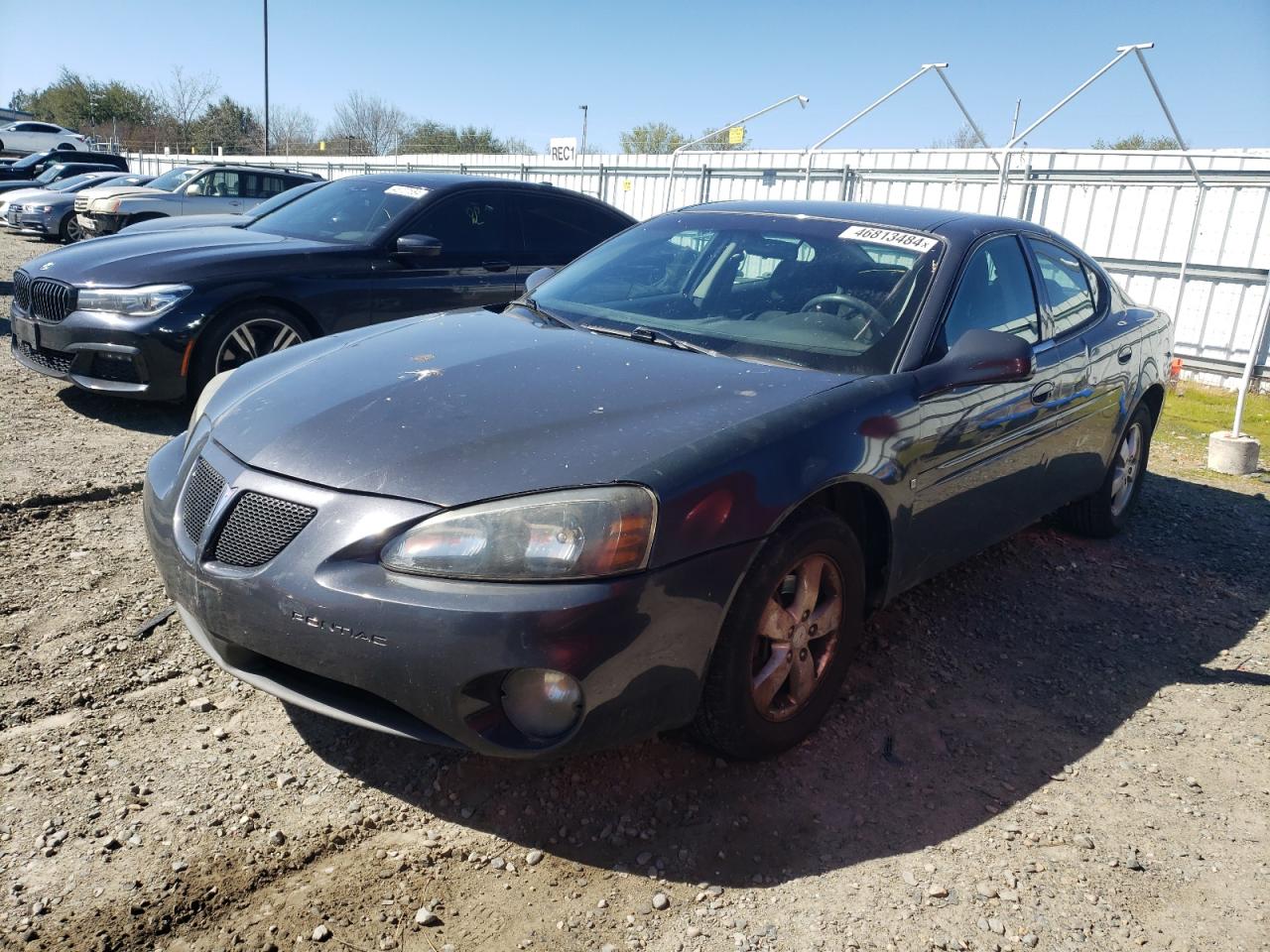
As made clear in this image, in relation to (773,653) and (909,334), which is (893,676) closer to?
(773,653)

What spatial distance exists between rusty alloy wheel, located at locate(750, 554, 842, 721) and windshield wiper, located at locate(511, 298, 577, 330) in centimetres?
131

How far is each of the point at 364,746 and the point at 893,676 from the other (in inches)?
73.0

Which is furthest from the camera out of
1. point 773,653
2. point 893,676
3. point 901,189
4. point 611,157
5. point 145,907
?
point 611,157

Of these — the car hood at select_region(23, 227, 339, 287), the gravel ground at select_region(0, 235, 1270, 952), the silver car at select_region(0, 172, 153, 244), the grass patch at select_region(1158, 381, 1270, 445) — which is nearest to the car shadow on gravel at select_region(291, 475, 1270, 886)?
the gravel ground at select_region(0, 235, 1270, 952)

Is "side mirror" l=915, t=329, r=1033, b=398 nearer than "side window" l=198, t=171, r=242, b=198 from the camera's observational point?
Yes

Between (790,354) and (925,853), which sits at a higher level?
(790,354)

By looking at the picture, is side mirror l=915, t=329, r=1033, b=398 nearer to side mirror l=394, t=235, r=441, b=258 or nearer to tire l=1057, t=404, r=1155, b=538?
tire l=1057, t=404, r=1155, b=538

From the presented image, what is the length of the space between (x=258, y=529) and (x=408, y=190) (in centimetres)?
487

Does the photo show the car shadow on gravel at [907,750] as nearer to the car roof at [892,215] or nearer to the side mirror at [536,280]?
the car roof at [892,215]

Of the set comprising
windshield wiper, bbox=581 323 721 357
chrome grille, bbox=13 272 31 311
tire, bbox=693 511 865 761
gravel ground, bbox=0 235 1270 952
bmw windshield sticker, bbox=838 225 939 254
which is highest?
bmw windshield sticker, bbox=838 225 939 254

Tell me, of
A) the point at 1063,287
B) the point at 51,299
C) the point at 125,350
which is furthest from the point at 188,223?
the point at 1063,287

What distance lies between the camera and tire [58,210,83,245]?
1794 cm

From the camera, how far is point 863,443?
289 cm

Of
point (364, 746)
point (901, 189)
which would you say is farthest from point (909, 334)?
point (901, 189)
